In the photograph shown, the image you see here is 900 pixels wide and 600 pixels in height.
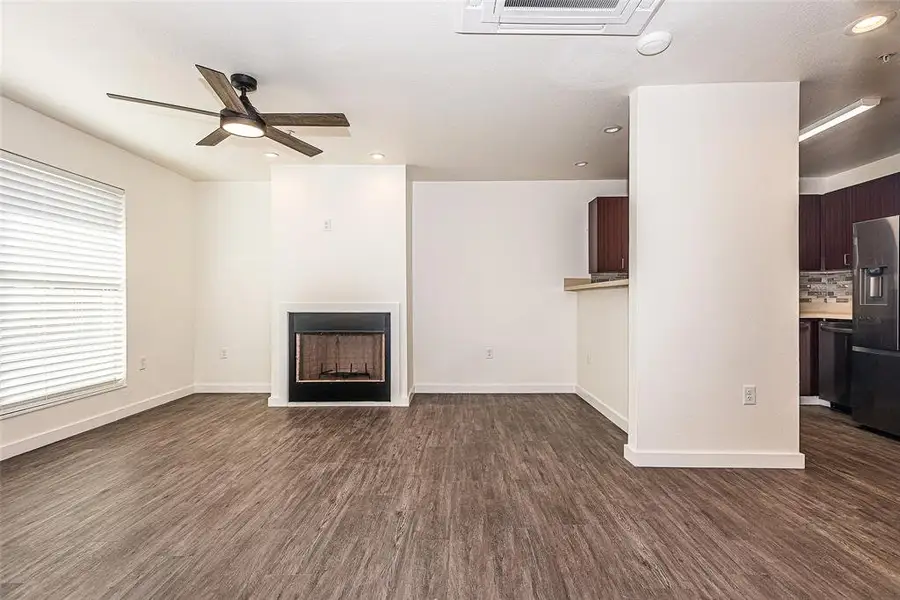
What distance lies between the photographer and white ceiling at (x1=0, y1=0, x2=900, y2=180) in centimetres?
210

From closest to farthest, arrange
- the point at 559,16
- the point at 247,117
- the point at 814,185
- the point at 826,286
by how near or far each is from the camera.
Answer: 1. the point at 559,16
2. the point at 247,117
3. the point at 826,286
4. the point at 814,185

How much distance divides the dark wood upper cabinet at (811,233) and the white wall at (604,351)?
2.35m

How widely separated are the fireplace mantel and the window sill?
135 cm

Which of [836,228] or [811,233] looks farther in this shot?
[811,233]

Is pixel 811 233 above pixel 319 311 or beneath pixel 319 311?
above

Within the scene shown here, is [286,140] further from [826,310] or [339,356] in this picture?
[826,310]

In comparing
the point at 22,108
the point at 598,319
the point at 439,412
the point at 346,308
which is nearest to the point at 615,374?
the point at 598,319

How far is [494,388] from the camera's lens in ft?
16.8

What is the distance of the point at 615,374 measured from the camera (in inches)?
152

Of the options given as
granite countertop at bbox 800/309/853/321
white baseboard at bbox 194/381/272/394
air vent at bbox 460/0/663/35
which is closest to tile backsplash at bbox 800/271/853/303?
granite countertop at bbox 800/309/853/321

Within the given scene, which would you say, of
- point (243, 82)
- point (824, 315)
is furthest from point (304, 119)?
point (824, 315)

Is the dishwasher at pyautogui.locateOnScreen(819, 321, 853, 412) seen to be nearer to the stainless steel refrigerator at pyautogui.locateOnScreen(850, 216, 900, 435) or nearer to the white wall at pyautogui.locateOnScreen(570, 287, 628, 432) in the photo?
the stainless steel refrigerator at pyautogui.locateOnScreen(850, 216, 900, 435)

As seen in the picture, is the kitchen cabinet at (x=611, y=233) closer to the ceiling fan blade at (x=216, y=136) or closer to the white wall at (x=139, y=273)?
the ceiling fan blade at (x=216, y=136)

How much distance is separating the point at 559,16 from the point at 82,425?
14.9 ft
